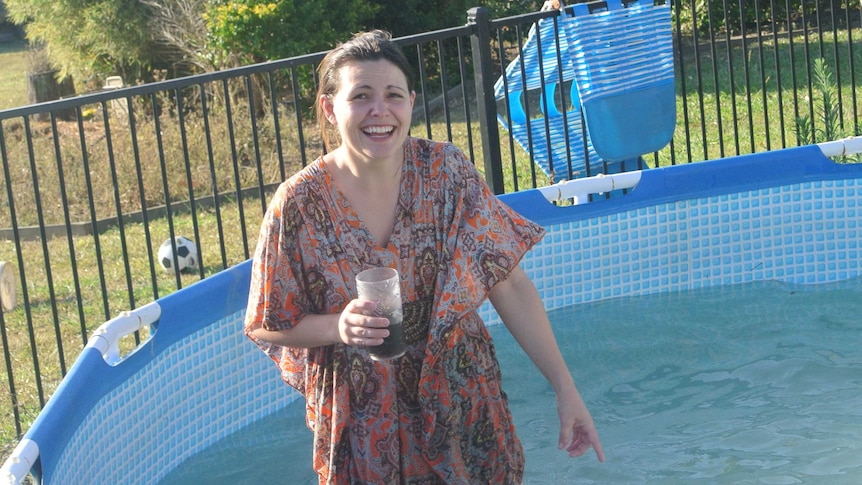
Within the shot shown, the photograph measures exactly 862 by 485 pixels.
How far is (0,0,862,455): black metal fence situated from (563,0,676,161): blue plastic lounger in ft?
0.43

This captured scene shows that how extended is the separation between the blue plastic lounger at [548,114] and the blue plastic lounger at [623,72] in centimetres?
18

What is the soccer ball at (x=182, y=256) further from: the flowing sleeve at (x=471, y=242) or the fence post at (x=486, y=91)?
the flowing sleeve at (x=471, y=242)

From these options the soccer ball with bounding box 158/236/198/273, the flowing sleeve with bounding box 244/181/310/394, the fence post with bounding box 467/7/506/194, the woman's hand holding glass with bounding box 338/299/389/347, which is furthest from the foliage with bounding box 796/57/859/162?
the woman's hand holding glass with bounding box 338/299/389/347

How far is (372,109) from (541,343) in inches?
29.2

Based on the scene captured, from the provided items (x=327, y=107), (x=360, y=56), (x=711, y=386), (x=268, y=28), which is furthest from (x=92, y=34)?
(x=360, y=56)

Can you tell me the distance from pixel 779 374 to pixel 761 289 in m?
1.03

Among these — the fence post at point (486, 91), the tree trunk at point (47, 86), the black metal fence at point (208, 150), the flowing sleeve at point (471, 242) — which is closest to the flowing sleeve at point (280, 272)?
the flowing sleeve at point (471, 242)

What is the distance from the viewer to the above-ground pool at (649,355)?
4008mm

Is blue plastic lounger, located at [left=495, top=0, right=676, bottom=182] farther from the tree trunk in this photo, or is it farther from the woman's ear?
the tree trunk

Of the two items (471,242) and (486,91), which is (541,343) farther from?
(486,91)

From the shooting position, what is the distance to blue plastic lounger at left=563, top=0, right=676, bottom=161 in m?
6.35

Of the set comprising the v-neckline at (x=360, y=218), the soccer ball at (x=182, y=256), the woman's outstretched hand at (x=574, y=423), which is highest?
the v-neckline at (x=360, y=218)

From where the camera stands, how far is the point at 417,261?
2.89 meters

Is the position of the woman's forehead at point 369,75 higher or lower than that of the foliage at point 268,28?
lower
